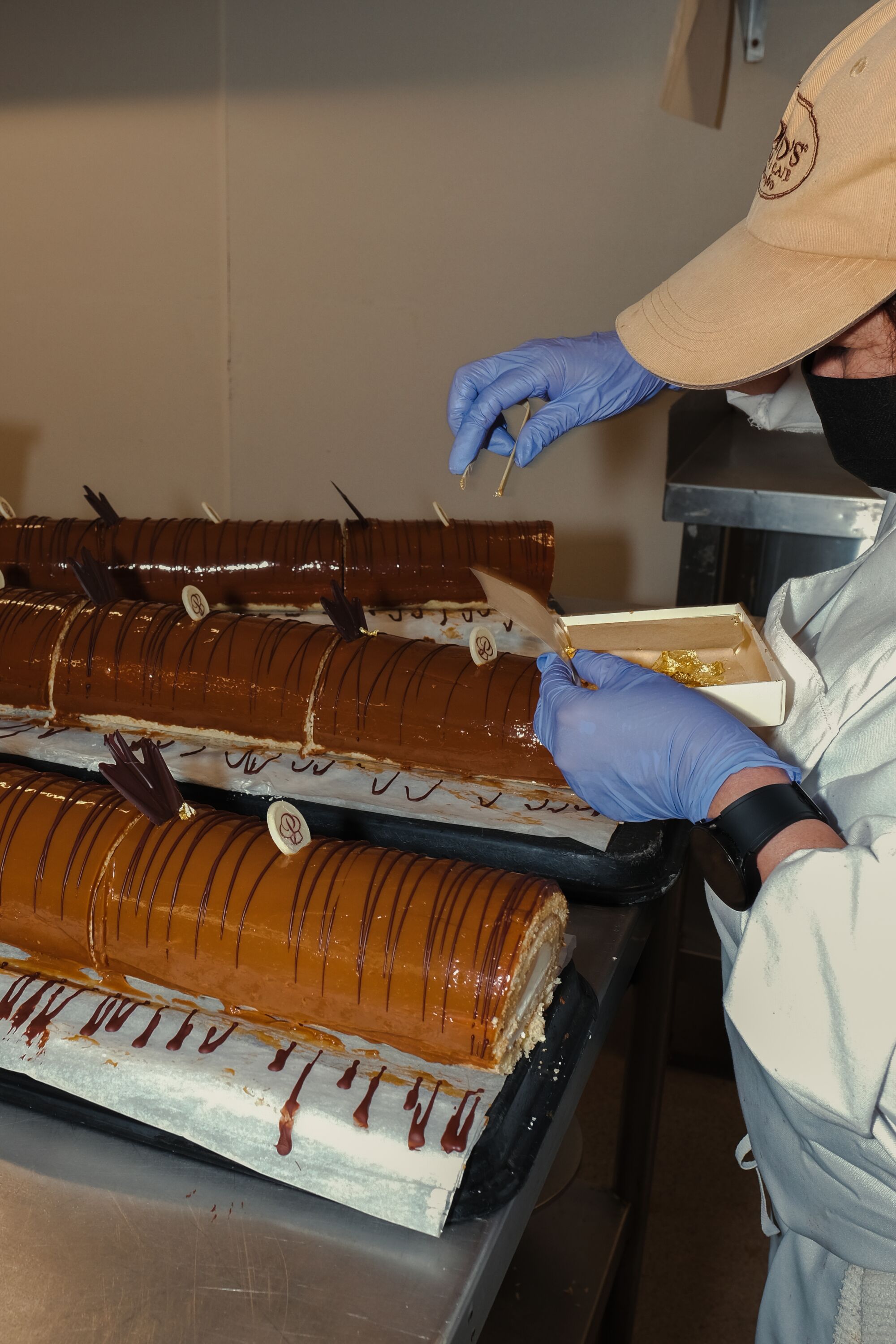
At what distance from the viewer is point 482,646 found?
6.64ft

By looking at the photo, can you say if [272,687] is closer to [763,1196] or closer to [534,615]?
[534,615]

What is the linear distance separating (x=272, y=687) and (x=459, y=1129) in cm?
108

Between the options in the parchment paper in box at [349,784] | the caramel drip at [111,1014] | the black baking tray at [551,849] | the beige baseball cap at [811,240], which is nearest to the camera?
the beige baseball cap at [811,240]

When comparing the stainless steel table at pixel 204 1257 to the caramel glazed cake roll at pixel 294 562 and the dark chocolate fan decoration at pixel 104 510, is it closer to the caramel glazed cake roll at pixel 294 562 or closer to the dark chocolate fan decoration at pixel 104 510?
the caramel glazed cake roll at pixel 294 562

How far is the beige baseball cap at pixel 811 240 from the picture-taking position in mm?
1035

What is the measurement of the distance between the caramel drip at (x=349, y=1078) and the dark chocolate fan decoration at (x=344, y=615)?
39.9 inches

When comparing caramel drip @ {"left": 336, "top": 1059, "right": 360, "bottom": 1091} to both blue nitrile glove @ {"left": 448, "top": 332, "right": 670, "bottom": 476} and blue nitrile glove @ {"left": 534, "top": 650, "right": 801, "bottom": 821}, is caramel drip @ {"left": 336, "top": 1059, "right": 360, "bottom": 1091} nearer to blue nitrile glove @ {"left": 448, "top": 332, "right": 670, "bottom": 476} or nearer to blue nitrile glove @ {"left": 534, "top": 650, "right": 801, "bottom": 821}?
blue nitrile glove @ {"left": 534, "top": 650, "right": 801, "bottom": 821}

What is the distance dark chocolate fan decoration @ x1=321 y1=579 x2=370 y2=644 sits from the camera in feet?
7.01

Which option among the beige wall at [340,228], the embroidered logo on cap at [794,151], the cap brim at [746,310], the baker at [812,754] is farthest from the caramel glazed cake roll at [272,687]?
the beige wall at [340,228]

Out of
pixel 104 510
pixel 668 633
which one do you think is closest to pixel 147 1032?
pixel 668 633

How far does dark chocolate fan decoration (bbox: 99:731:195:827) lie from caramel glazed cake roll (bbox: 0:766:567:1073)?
0.07ft

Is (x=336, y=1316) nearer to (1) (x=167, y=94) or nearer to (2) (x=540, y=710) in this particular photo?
(2) (x=540, y=710)

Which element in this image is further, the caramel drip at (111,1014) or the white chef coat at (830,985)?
the caramel drip at (111,1014)

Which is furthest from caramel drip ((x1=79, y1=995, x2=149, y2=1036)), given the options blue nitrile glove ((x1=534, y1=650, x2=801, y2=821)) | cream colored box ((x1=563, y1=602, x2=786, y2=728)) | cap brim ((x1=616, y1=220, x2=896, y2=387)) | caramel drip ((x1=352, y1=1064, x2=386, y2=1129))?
cap brim ((x1=616, y1=220, x2=896, y2=387))
